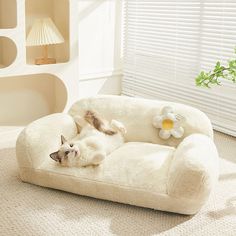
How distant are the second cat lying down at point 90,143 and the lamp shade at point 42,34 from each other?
0.78 m

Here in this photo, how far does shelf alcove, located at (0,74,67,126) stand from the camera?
10.9ft

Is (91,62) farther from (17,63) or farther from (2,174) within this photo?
(2,174)

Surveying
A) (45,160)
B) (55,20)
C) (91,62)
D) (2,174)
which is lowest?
(2,174)

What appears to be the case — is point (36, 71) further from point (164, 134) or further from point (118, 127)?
point (164, 134)

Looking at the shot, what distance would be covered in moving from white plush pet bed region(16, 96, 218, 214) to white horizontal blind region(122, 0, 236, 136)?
81cm

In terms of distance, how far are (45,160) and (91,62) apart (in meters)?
1.72

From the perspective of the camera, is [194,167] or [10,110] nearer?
[194,167]

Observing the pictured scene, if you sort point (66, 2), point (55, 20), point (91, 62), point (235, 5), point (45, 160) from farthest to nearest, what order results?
point (91, 62), point (55, 20), point (66, 2), point (235, 5), point (45, 160)

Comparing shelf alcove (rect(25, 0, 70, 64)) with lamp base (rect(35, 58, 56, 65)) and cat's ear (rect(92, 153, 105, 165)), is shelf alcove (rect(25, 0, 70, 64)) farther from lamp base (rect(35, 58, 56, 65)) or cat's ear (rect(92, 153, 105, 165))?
cat's ear (rect(92, 153, 105, 165))

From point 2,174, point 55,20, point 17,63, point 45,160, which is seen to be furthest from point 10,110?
point 45,160

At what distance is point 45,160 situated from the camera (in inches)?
88.3

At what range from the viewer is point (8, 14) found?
3.07 metres

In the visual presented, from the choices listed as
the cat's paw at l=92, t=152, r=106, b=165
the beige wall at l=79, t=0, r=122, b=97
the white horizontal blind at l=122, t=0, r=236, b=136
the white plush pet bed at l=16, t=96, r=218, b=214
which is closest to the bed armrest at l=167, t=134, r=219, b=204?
the white plush pet bed at l=16, t=96, r=218, b=214

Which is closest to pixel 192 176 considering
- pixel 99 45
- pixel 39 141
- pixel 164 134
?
pixel 164 134
